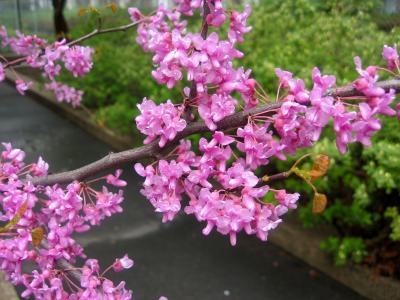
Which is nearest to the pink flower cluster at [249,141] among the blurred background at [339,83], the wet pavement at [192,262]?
the blurred background at [339,83]

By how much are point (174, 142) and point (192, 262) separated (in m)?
3.55

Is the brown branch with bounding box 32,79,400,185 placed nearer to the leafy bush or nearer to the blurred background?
the blurred background

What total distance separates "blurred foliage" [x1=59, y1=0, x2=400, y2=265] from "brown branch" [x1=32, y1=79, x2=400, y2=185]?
3.75 ft

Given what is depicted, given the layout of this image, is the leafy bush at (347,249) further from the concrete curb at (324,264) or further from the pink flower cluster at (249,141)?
the pink flower cluster at (249,141)

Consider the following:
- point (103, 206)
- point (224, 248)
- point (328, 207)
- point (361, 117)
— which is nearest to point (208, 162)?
point (361, 117)

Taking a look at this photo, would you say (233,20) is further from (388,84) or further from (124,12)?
(124,12)

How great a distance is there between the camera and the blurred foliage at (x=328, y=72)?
3854 millimetres

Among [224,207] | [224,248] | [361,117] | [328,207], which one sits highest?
[361,117]

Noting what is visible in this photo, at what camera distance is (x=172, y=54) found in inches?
53.2

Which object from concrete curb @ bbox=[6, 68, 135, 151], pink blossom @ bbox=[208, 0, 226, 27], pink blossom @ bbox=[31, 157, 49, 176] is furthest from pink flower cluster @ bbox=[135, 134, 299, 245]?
concrete curb @ bbox=[6, 68, 135, 151]

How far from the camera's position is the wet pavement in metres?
4.35

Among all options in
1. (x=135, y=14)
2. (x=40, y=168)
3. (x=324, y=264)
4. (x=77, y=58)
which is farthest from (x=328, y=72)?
(x=40, y=168)

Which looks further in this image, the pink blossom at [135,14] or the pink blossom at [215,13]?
the pink blossom at [135,14]

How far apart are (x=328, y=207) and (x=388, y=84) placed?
11.0 ft
